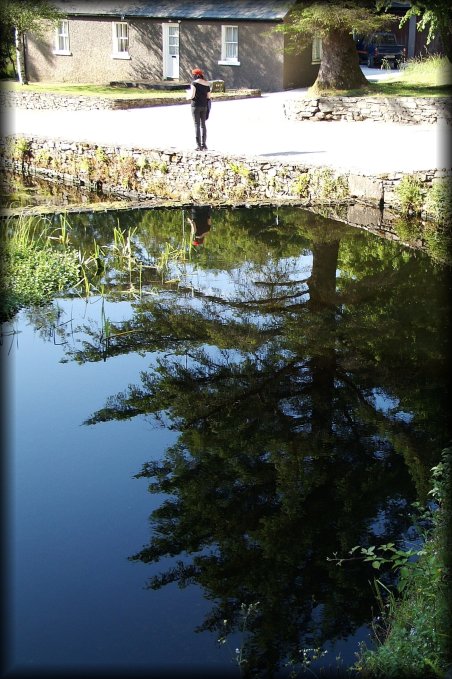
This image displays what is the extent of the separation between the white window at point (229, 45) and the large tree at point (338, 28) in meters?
3.75

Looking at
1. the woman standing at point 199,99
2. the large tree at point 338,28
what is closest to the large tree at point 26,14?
the large tree at point 338,28

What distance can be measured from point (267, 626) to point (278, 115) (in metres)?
20.6

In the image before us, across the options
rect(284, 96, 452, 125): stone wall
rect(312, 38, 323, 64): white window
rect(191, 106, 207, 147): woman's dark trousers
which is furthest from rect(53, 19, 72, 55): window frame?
rect(191, 106, 207, 147): woman's dark trousers

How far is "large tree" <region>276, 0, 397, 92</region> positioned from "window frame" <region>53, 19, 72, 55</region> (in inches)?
395

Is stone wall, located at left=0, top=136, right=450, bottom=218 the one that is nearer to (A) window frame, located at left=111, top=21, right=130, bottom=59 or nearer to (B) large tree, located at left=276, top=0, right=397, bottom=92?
(B) large tree, located at left=276, top=0, right=397, bottom=92

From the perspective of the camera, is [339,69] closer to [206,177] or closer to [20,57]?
[206,177]

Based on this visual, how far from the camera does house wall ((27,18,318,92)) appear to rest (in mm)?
29219

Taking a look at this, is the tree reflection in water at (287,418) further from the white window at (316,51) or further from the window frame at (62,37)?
the window frame at (62,37)

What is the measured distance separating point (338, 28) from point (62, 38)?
1354cm

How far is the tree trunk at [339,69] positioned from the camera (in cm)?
2446

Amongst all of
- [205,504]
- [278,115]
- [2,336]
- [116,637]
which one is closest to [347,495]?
[205,504]

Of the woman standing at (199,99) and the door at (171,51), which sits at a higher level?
the door at (171,51)

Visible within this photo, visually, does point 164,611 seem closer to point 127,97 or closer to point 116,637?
point 116,637

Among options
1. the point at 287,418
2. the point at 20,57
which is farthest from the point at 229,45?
the point at 287,418
